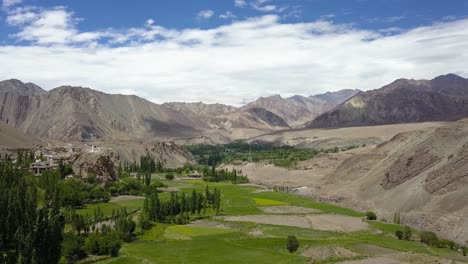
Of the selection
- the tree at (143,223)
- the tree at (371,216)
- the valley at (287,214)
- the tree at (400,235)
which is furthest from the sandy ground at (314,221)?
the tree at (143,223)

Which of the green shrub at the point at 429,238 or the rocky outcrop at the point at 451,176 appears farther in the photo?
the rocky outcrop at the point at 451,176

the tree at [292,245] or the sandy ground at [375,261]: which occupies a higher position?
the tree at [292,245]

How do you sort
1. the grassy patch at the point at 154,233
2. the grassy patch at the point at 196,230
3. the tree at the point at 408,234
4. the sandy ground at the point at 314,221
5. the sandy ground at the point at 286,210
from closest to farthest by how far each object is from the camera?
1. the grassy patch at the point at 154,233
2. the tree at the point at 408,234
3. the grassy patch at the point at 196,230
4. the sandy ground at the point at 314,221
5. the sandy ground at the point at 286,210

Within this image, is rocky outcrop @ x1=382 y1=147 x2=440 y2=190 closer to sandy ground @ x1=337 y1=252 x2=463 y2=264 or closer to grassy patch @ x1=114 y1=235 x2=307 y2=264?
grassy patch @ x1=114 y1=235 x2=307 y2=264

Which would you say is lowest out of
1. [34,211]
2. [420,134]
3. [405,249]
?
[405,249]

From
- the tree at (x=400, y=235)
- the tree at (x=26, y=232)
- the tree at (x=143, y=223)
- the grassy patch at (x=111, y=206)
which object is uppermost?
the tree at (x=26, y=232)

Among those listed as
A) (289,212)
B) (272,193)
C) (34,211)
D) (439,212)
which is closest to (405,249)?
(439,212)

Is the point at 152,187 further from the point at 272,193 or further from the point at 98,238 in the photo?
the point at 98,238

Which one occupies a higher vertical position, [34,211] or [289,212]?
[34,211]

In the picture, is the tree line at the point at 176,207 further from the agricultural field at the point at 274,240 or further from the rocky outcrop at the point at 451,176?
the rocky outcrop at the point at 451,176

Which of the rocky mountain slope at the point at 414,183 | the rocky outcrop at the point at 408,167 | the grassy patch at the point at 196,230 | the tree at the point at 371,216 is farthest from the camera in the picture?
the rocky outcrop at the point at 408,167
